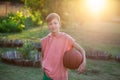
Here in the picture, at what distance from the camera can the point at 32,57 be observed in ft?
35.6

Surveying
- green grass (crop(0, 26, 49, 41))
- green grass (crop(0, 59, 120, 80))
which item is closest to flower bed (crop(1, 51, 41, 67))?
green grass (crop(0, 59, 120, 80))

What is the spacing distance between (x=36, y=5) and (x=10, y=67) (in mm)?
6374

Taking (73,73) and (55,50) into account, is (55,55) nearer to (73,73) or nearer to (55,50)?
(55,50)

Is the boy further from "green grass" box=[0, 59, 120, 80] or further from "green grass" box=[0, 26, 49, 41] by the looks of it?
"green grass" box=[0, 26, 49, 41]

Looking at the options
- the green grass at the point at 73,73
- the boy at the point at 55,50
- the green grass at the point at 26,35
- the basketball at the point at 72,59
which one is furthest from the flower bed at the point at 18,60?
the green grass at the point at 26,35

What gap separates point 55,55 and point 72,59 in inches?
14.5

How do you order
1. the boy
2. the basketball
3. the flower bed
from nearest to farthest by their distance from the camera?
the boy
the basketball
the flower bed

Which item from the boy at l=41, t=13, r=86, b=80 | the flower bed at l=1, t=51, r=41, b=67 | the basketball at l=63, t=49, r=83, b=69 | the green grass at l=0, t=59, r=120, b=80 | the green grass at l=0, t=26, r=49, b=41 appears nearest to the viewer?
the boy at l=41, t=13, r=86, b=80

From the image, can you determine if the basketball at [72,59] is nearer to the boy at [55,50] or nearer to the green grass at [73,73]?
the boy at [55,50]

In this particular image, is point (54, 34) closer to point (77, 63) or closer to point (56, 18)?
point (56, 18)

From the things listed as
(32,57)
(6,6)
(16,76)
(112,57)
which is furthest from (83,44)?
(6,6)

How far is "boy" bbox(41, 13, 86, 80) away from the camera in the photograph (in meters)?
5.71

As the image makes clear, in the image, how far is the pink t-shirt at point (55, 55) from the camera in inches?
225

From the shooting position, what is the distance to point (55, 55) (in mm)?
5754
